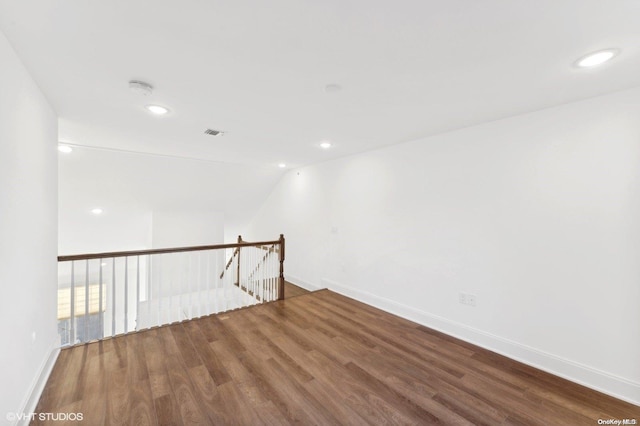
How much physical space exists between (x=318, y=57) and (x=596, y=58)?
166 cm

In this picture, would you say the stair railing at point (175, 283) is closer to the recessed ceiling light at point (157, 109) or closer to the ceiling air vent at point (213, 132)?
the ceiling air vent at point (213, 132)

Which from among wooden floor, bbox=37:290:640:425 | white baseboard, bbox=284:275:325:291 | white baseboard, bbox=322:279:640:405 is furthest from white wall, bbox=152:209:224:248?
white baseboard, bbox=322:279:640:405

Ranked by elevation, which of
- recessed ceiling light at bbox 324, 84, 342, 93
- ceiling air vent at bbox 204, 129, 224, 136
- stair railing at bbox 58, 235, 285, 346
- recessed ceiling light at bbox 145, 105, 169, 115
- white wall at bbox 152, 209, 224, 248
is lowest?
stair railing at bbox 58, 235, 285, 346

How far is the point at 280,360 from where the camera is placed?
94.9 inches

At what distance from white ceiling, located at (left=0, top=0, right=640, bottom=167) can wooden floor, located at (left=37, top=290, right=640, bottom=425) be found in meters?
2.25

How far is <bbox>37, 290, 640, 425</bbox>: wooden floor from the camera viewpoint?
5.86 ft

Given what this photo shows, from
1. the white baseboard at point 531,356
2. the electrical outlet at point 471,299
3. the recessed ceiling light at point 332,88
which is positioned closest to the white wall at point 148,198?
the recessed ceiling light at point 332,88

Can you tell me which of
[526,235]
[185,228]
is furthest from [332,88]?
[185,228]

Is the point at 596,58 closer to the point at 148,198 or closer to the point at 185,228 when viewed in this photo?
the point at 148,198

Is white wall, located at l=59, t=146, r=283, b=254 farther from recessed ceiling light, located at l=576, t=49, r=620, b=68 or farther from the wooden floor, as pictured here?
recessed ceiling light, located at l=576, t=49, r=620, b=68

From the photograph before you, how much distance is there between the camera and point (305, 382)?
211 cm

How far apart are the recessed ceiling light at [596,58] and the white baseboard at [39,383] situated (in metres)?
3.97

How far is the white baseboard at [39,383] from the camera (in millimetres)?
1676

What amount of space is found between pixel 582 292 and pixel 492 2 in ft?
7.60
